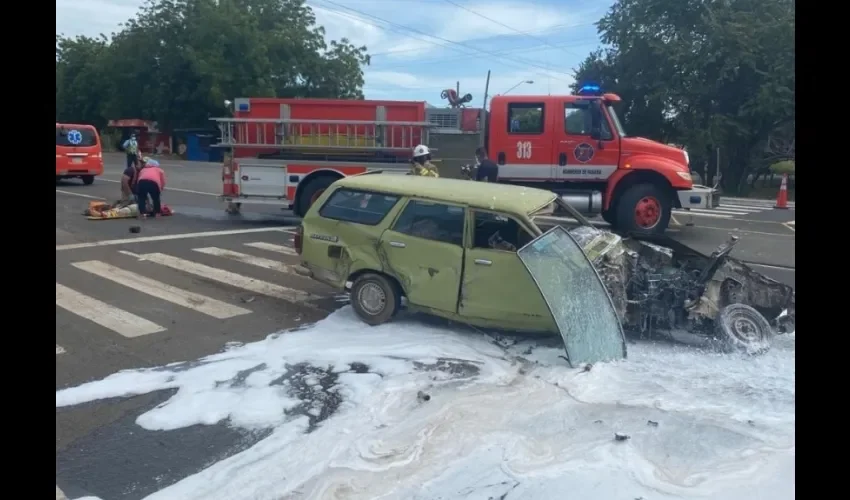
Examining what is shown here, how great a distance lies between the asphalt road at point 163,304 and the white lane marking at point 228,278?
0.05ft

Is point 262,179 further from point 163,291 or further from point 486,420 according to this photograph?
point 486,420

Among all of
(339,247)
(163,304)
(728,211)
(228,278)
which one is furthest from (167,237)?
(728,211)

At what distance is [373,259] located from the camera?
23.5 feet

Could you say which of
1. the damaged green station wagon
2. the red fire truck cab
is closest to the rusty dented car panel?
the damaged green station wagon

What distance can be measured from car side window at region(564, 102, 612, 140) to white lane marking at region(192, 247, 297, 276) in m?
6.17

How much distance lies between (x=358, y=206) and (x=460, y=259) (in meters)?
1.40

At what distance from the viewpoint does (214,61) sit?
49719 millimetres

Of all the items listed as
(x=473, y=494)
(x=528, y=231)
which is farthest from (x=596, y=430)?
(x=528, y=231)

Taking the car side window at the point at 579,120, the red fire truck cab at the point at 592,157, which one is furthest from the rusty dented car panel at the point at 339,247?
the car side window at the point at 579,120

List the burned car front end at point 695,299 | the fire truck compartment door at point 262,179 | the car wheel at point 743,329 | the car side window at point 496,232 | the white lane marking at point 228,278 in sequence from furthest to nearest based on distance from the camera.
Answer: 1. the fire truck compartment door at point 262,179
2. the white lane marking at point 228,278
3. the car side window at point 496,232
4. the burned car front end at point 695,299
5. the car wheel at point 743,329

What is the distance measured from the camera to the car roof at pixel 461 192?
22.2 feet

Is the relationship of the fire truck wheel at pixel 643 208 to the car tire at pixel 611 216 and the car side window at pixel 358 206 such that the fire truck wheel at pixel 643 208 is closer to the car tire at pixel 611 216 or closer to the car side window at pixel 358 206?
the car tire at pixel 611 216
